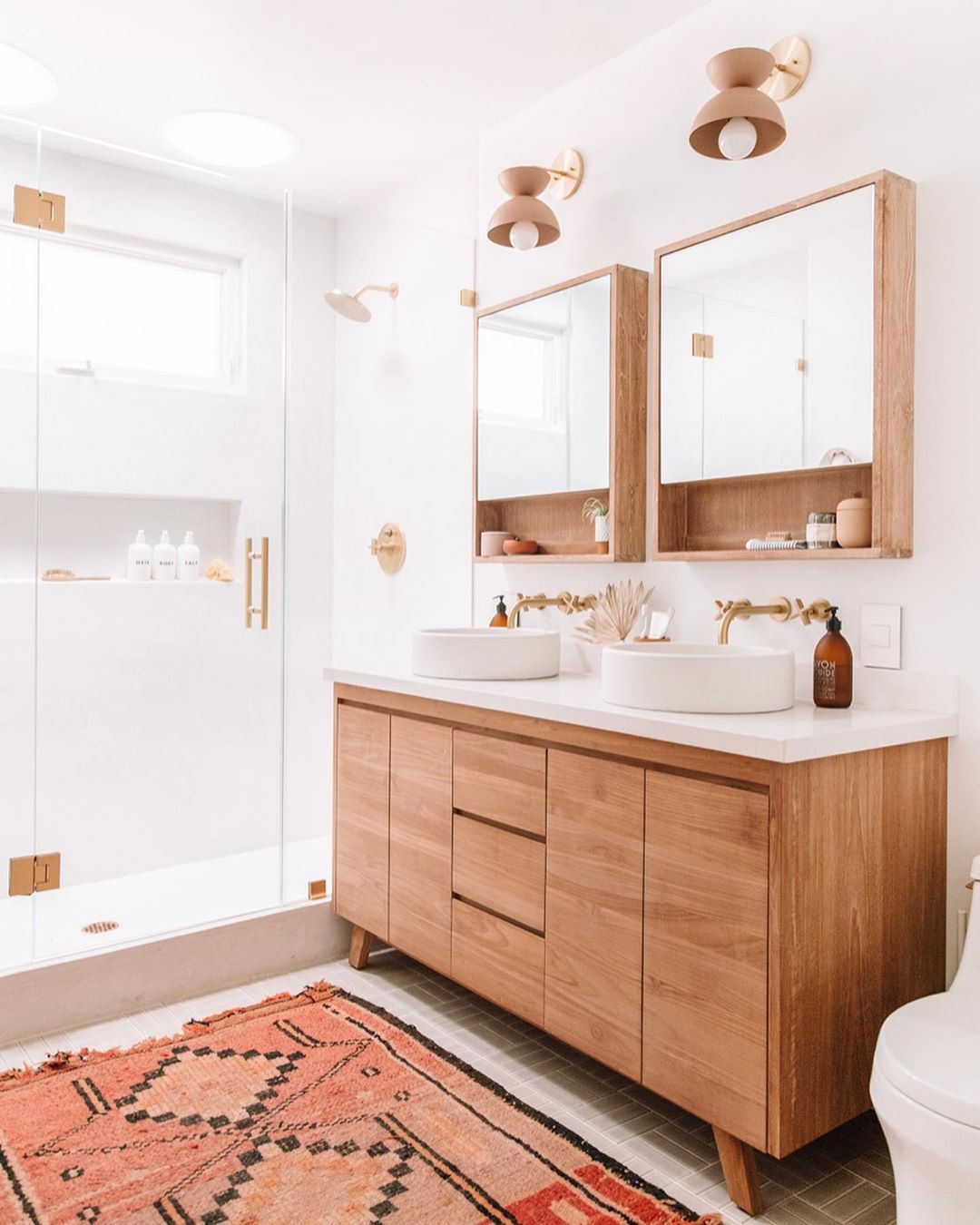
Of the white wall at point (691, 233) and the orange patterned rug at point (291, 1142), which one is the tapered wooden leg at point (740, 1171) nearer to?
the orange patterned rug at point (291, 1142)

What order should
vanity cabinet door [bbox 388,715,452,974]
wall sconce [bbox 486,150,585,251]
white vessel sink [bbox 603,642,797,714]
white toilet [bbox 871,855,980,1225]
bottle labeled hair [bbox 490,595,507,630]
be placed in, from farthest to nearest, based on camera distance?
bottle labeled hair [bbox 490,595,507,630] < wall sconce [bbox 486,150,585,251] < vanity cabinet door [bbox 388,715,452,974] < white vessel sink [bbox 603,642,797,714] < white toilet [bbox 871,855,980,1225]

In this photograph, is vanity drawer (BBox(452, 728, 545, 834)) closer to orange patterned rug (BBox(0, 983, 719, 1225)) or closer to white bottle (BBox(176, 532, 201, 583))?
orange patterned rug (BBox(0, 983, 719, 1225))

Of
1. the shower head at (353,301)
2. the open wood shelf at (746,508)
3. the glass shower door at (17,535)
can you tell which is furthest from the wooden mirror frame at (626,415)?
the glass shower door at (17,535)

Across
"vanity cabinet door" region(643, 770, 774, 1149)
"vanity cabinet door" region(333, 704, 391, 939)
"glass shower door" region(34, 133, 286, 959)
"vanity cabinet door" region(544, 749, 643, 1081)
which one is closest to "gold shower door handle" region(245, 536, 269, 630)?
"glass shower door" region(34, 133, 286, 959)

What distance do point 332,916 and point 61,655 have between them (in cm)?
104

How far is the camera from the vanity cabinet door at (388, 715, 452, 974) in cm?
231

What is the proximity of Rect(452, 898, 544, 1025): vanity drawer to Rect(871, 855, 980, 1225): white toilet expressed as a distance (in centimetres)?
77

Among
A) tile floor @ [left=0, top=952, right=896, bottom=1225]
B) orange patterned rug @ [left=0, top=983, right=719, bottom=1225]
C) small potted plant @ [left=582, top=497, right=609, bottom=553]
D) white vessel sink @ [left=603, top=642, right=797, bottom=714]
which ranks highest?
small potted plant @ [left=582, top=497, right=609, bottom=553]

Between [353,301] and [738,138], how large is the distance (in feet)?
4.87

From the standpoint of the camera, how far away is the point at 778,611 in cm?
209

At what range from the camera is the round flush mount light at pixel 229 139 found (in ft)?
9.37

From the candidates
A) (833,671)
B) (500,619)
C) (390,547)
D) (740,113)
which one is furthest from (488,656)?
(740,113)

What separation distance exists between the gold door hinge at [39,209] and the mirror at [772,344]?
1554mm

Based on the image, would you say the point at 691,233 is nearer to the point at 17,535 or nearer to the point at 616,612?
the point at 616,612
